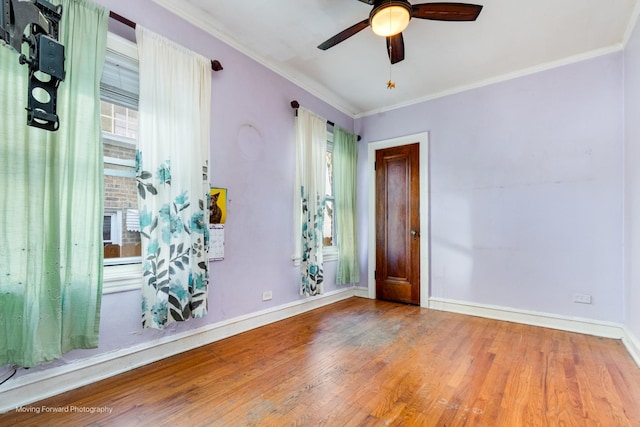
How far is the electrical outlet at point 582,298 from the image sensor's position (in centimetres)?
303

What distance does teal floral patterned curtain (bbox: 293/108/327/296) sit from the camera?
3604 millimetres

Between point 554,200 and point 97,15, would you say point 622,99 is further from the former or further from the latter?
point 97,15

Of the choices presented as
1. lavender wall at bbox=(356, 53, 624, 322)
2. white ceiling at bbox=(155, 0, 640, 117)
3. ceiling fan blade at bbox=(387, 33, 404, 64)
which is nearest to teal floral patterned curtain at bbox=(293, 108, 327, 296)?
Answer: white ceiling at bbox=(155, 0, 640, 117)

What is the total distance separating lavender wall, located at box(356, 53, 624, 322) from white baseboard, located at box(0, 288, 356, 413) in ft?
8.67

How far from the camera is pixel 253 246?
123 inches

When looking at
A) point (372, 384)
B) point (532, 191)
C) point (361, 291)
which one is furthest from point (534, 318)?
point (372, 384)

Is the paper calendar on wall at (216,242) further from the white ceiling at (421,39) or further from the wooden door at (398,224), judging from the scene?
the wooden door at (398,224)

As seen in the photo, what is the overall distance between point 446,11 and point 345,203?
9.02 ft

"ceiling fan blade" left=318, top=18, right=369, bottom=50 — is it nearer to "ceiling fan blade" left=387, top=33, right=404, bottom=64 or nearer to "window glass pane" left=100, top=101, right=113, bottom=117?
"ceiling fan blade" left=387, top=33, right=404, bottom=64

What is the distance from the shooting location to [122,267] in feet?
7.10

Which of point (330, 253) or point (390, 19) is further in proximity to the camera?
point (330, 253)

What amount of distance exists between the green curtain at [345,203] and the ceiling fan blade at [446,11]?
88.1 inches

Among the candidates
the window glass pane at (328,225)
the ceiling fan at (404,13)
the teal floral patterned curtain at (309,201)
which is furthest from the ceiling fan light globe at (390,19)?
the window glass pane at (328,225)

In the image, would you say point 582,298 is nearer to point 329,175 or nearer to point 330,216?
point 330,216
